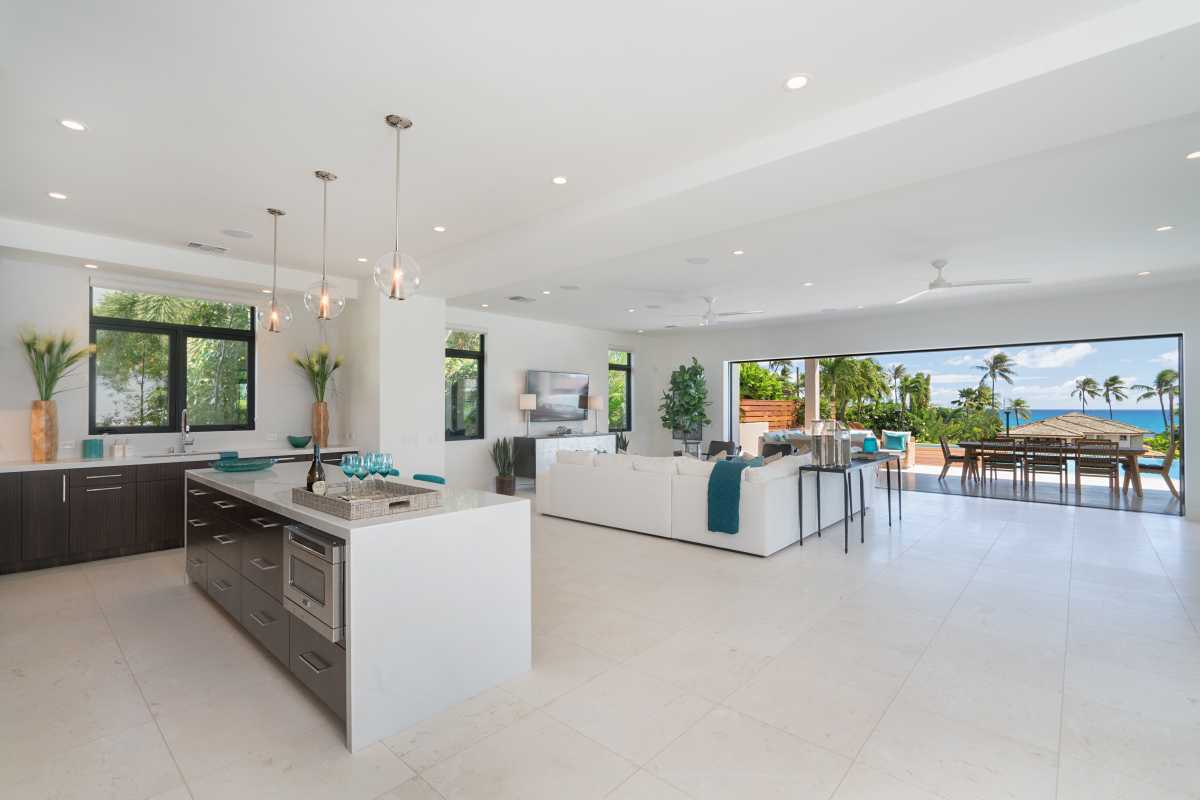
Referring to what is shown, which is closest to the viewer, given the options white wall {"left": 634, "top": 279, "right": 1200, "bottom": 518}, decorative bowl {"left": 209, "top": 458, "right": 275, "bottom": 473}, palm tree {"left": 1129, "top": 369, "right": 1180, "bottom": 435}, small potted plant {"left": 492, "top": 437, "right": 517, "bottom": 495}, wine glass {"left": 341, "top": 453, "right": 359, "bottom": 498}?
wine glass {"left": 341, "top": 453, "right": 359, "bottom": 498}

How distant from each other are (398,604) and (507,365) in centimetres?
673

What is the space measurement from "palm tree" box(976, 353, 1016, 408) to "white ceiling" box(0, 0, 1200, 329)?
778cm

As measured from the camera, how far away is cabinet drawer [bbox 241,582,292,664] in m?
2.63

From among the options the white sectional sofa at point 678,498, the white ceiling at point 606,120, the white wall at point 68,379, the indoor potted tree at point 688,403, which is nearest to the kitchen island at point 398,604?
the white ceiling at point 606,120

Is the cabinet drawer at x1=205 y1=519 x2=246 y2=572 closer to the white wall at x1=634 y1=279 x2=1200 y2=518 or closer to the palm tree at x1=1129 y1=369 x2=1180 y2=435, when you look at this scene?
the white wall at x1=634 y1=279 x2=1200 y2=518

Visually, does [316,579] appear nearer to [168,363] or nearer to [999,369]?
[168,363]

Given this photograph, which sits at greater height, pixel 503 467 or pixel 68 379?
pixel 68 379

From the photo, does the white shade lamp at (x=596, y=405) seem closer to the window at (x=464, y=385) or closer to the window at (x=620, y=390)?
the window at (x=620, y=390)

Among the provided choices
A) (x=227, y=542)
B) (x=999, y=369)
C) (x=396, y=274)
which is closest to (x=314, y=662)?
(x=227, y=542)

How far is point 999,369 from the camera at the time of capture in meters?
11.5

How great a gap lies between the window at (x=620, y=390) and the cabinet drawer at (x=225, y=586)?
7.79 m

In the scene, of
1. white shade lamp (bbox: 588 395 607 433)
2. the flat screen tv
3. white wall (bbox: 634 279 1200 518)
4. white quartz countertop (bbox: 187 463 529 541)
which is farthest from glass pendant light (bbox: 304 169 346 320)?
white wall (bbox: 634 279 1200 518)

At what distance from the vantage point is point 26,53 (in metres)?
2.24

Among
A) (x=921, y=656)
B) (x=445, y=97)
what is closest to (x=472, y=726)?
(x=921, y=656)
